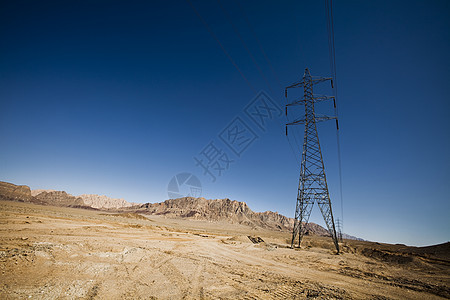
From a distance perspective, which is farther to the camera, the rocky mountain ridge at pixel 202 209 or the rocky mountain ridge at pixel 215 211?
the rocky mountain ridge at pixel 215 211

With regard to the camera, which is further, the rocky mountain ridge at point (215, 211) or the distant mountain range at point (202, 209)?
the rocky mountain ridge at point (215, 211)

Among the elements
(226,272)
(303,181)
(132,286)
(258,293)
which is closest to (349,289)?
(258,293)

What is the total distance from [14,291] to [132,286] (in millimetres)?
2713

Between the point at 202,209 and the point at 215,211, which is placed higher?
the point at 215,211

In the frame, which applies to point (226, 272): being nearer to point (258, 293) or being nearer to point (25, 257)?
point (258, 293)

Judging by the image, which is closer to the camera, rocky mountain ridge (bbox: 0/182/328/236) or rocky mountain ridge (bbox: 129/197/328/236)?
rocky mountain ridge (bbox: 0/182/328/236)

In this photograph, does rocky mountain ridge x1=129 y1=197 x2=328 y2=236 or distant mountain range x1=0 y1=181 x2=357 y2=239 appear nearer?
distant mountain range x1=0 y1=181 x2=357 y2=239

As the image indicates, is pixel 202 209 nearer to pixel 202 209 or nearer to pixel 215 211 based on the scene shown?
pixel 202 209

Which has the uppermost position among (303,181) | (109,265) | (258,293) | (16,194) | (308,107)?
(308,107)

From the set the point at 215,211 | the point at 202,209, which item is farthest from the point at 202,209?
the point at 215,211

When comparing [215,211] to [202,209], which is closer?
[215,211]

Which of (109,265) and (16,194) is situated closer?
(109,265)

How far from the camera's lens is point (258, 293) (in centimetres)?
556

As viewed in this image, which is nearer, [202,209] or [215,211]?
[215,211]
